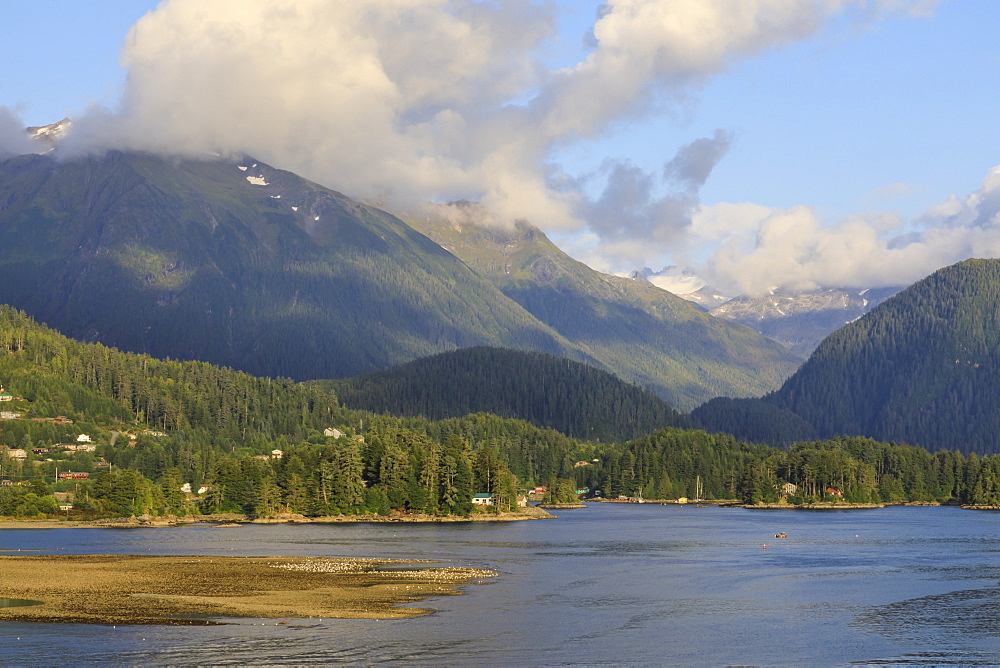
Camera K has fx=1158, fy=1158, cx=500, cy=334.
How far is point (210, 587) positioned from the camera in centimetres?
12069

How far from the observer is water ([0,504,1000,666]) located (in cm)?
8838

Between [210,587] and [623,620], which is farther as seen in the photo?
[210,587]

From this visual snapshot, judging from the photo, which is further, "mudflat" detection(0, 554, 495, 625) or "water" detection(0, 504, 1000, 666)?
"mudflat" detection(0, 554, 495, 625)

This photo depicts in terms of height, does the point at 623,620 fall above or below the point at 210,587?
below

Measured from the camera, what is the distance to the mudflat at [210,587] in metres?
104

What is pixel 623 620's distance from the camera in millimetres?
108250

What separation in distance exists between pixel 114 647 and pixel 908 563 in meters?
116

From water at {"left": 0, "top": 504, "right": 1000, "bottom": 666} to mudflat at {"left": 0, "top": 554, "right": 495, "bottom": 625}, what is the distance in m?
4.65

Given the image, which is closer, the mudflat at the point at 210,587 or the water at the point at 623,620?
the water at the point at 623,620

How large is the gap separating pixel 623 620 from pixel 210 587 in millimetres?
43526

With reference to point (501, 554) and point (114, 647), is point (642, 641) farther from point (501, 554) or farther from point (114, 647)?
point (501, 554)

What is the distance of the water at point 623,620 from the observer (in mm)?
88375

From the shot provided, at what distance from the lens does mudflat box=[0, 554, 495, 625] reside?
104188 mm

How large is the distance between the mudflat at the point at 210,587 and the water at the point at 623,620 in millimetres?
4648
